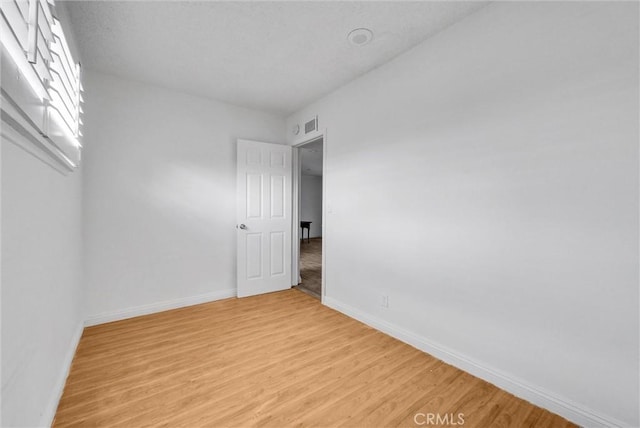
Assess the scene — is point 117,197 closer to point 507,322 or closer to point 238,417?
point 238,417

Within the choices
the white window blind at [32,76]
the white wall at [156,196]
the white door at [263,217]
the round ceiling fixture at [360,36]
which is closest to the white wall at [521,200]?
the round ceiling fixture at [360,36]

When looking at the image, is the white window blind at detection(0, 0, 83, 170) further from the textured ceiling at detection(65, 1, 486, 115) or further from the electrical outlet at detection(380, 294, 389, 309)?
the electrical outlet at detection(380, 294, 389, 309)

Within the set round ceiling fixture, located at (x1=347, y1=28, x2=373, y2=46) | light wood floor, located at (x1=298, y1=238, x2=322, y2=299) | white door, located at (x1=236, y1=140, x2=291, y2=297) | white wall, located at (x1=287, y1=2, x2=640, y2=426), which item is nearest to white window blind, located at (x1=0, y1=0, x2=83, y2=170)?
round ceiling fixture, located at (x1=347, y1=28, x2=373, y2=46)

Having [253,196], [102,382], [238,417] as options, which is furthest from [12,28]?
[253,196]

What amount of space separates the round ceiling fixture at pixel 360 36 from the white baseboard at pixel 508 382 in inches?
99.7

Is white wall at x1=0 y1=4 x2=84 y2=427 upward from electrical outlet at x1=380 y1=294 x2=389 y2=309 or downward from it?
upward

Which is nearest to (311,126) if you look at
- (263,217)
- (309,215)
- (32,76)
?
(263,217)

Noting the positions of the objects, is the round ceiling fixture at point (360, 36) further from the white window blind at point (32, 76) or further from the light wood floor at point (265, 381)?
the light wood floor at point (265, 381)

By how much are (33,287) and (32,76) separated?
0.92 metres

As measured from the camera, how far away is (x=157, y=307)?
307 cm

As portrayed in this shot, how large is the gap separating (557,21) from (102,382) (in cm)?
368

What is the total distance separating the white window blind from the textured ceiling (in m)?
0.83
